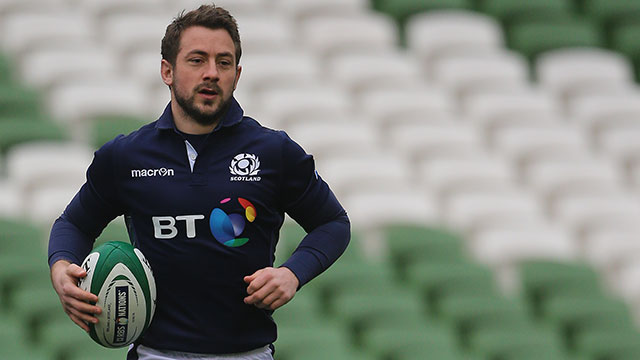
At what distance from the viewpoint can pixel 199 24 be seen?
110 inches

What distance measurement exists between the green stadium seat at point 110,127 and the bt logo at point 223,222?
444cm

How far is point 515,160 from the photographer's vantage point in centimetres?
797

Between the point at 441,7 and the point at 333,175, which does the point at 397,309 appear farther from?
the point at 441,7

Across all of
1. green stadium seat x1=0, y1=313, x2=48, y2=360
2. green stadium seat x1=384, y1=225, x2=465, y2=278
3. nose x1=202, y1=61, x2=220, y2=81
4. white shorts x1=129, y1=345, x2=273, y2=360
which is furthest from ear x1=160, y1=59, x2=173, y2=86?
green stadium seat x1=384, y1=225, x2=465, y2=278

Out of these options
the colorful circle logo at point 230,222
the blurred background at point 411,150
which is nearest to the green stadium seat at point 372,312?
the blurred background at point 411,150

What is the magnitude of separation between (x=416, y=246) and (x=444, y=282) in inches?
13.3

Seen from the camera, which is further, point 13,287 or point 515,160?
point 515,160

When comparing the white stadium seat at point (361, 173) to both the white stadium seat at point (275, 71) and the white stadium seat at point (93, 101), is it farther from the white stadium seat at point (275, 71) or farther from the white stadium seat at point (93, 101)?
the white stadium seat at point (93, 101)

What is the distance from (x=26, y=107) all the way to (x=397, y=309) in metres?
2.71

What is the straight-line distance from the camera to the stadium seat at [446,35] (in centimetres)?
877

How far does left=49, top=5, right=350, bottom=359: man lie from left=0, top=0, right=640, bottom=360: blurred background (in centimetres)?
264

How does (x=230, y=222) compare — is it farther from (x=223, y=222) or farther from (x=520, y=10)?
(x=520, y=10)

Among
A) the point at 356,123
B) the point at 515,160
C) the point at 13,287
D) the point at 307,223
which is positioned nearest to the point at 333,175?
the point at 356,123

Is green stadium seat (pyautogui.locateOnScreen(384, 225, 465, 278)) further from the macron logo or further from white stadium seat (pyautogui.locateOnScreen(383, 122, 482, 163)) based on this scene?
the macron logo
